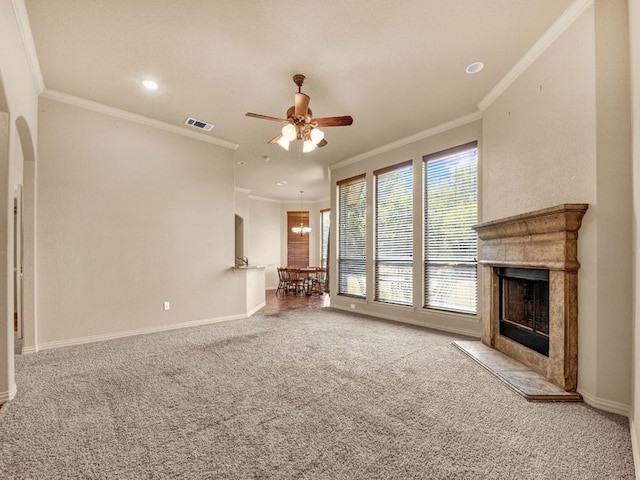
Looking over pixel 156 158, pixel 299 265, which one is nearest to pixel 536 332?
pixel 156 158

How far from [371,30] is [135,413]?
359 centimetres

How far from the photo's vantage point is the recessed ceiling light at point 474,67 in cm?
321

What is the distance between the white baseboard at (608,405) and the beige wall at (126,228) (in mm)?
4712

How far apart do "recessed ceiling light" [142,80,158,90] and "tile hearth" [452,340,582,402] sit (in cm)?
474

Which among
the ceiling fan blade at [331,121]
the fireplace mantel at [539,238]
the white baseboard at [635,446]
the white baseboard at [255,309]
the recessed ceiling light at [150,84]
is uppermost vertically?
the recessed ceiling light at [150,84]

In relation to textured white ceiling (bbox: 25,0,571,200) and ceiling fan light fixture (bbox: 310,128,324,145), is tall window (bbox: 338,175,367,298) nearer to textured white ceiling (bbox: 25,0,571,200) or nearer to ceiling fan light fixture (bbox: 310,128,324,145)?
textured white ceiling (bbox: 25,0,571,200)

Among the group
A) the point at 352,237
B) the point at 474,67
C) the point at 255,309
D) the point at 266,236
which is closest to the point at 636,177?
the point at 474,67

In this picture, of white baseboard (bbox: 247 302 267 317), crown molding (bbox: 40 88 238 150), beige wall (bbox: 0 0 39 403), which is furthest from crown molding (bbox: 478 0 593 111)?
white baseboard (bbox: 247 302 267 317)

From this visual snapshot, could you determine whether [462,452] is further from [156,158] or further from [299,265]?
[299,265]

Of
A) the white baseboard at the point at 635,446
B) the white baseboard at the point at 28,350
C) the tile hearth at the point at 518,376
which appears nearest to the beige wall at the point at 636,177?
the white baseboard at the point at 635,446

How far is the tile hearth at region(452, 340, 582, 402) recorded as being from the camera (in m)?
2.39

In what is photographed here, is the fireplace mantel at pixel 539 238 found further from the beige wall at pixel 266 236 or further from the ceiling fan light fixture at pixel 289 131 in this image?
the beige wall at pixel 266 236

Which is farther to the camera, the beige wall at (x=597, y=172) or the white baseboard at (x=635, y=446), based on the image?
the beige wall at (x=597, y=172)

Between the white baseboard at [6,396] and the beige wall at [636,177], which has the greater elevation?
the beige wall at [636,177]
